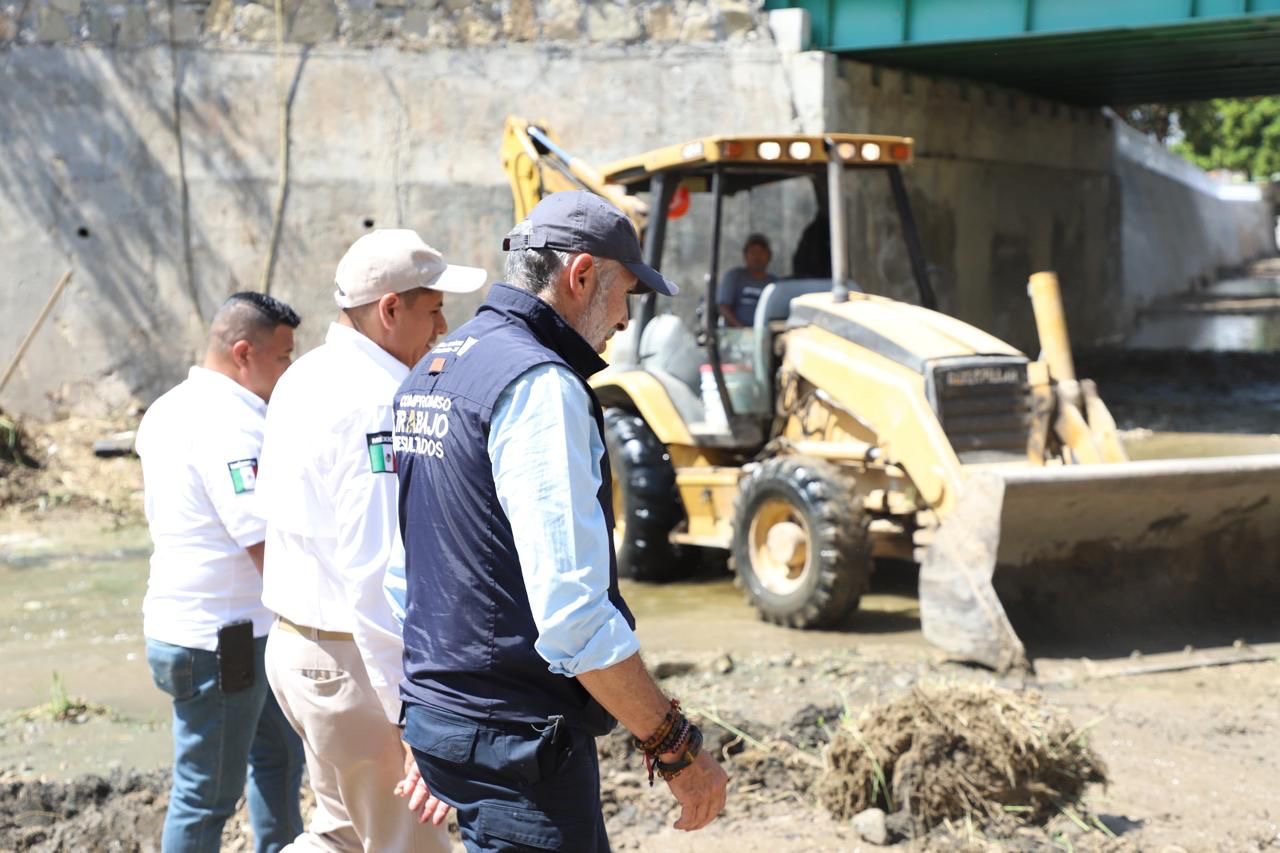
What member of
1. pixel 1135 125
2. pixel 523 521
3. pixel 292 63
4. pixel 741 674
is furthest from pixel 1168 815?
pixel 1135 125

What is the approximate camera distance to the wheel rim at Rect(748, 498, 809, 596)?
729 centimetres

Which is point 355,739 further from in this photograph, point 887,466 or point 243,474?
point 887,466

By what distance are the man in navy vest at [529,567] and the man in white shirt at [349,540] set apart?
397mm

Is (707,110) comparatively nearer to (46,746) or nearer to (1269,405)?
(1269,405)

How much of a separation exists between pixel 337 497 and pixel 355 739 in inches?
21.4

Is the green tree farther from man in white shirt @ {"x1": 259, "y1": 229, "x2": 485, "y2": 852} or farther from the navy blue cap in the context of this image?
the navy blue cap

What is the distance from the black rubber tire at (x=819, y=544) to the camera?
6945 mm

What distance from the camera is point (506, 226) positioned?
43.9 feet

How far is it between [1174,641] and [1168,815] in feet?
7.27

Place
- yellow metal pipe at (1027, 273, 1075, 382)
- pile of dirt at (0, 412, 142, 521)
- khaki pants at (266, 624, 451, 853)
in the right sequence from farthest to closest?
pile of dirt at (0, 412, 142, 521) → yellow metal pipe at (1027, 273, 1075, 382) → khaki pants at (266, 624, 451, 853)

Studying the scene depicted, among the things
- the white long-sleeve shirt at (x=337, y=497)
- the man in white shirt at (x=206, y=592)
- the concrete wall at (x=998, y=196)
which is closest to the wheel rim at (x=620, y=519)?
the man in white shirt at (x=206, y=592)

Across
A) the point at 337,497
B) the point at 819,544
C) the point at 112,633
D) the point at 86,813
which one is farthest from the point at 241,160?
the point at 337,497

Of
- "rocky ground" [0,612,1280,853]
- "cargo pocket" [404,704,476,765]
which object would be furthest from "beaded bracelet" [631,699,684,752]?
"rocky ground" [0,612,1280,853]

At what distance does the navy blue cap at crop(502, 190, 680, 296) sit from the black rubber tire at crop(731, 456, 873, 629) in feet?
14.5
